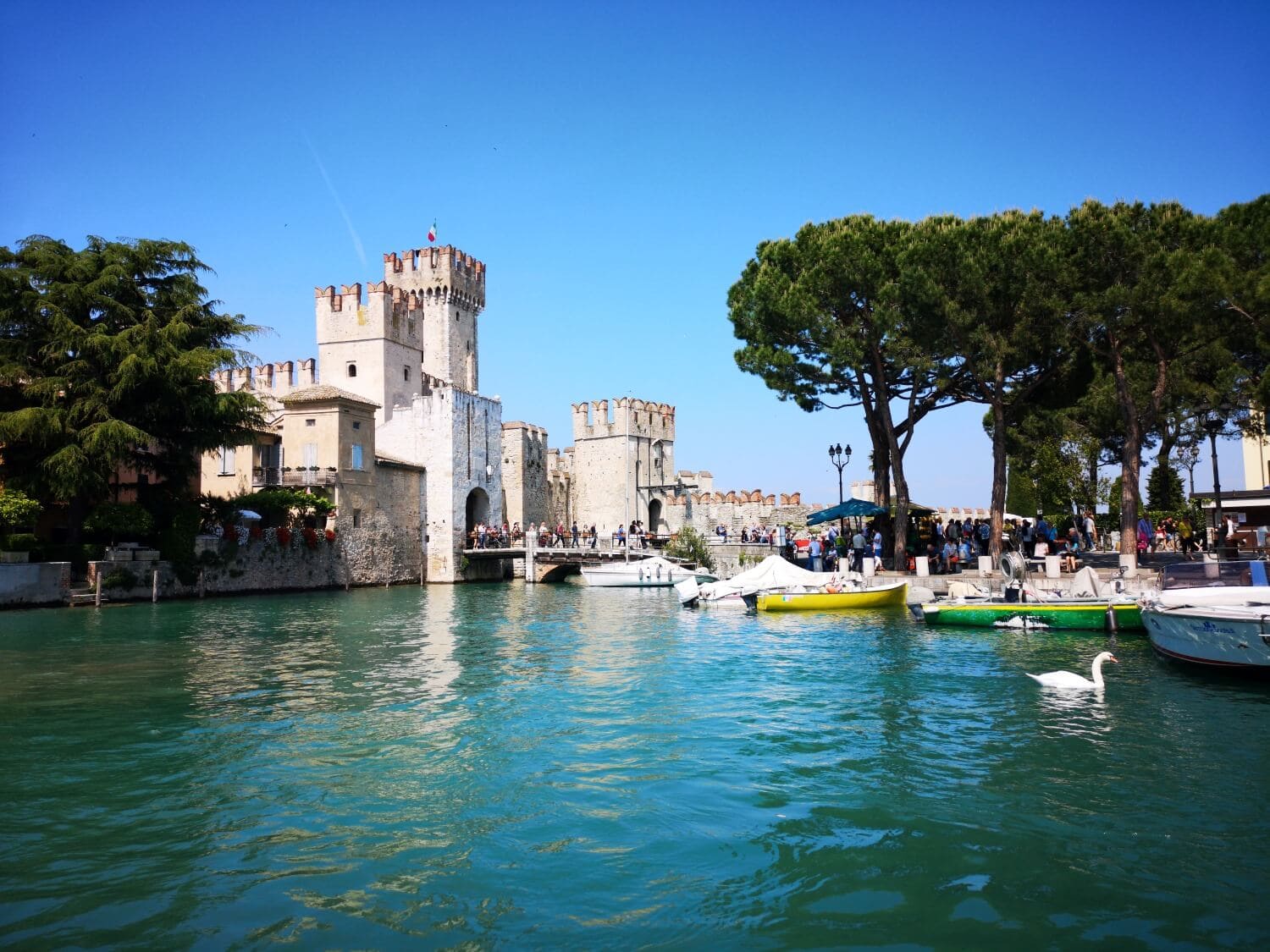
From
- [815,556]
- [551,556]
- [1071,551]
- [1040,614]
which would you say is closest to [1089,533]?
[1071,551]

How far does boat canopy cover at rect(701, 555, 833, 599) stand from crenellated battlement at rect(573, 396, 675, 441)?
2364 cm

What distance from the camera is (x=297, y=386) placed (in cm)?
3881

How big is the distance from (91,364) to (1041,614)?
2492cm

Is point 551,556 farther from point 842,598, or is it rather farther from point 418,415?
point 842,598

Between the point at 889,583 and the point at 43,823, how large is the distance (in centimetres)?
1857

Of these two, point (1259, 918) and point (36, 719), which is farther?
point (36, 719)

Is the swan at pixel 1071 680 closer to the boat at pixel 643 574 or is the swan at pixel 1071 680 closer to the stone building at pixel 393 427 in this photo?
the boat at pixel 643 574

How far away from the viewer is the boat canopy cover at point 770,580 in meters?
22.2

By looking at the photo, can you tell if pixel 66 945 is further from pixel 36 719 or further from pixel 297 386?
pixel 297 386

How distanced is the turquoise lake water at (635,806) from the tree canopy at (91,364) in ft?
44.0

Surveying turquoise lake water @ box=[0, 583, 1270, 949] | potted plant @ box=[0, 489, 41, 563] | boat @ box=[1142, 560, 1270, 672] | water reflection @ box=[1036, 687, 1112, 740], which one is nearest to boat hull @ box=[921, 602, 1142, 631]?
boat @ box=[1142, 560, 1270, 672]

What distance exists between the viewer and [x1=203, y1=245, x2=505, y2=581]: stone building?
112ft

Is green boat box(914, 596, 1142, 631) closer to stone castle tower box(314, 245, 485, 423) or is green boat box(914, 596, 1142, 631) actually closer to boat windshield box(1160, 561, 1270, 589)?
boat windshield box(1160, 561, 1270, 589)

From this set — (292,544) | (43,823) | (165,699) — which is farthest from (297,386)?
(43,823)
